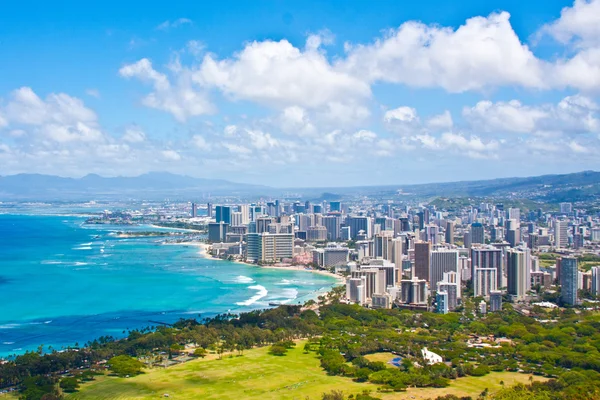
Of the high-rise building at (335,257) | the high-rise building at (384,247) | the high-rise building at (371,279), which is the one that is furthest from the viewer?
the high-rise building at (335,257)

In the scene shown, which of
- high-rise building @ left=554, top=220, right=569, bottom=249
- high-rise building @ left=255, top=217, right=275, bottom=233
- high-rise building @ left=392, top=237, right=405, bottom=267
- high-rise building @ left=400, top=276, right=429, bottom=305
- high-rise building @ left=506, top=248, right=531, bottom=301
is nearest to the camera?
high-rise building @ left=400, top=276, right=429, bottom=305

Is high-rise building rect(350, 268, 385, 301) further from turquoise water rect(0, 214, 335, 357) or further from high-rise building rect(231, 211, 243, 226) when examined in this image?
high-rise building rect(231, 211, 243, 226)

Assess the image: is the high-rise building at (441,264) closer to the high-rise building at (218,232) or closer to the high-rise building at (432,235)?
the high-rise building at (432,235)

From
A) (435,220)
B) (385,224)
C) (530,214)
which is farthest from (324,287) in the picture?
(530,214)

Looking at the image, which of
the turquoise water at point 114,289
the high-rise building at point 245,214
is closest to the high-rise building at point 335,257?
the turquoise water at point 114,289

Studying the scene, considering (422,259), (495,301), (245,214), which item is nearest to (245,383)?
(495,301)

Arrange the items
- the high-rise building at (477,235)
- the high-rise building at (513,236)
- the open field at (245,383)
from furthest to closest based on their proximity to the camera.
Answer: the high-rise building at (513,236), the high-rise building at (477,235), the open field at (245,383)

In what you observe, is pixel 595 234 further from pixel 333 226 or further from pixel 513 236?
pixel 333 226

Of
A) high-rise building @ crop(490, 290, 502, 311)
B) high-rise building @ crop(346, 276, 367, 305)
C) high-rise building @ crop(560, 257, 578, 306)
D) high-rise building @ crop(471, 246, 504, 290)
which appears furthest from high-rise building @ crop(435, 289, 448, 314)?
high-rise building @ crop(471, 246, 504, 290)
